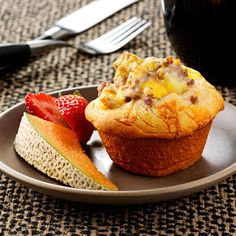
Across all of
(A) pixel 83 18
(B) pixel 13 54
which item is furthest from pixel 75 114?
(A) pixel 83 18

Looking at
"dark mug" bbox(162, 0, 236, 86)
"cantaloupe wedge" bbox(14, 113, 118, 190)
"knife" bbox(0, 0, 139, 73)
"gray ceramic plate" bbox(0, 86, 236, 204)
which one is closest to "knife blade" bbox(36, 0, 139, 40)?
"knife" bbox(0, 0, 139, 73)

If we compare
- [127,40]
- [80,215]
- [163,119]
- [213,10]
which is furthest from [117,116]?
[127,40]

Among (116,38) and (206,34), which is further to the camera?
(116,38)

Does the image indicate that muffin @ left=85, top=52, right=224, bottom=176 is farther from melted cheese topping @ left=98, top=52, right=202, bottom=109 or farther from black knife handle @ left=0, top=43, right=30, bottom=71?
black knife handle @ left=0, top=43, right=30, bottom=71

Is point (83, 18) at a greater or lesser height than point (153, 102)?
lesser

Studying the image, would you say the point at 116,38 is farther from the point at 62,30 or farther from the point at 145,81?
the point at 145,81

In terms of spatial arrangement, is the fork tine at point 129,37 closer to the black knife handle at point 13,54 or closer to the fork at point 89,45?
the fork at point 89,45

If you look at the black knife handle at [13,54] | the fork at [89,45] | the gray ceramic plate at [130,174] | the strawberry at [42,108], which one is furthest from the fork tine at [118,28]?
the strawberry at [42,108]
